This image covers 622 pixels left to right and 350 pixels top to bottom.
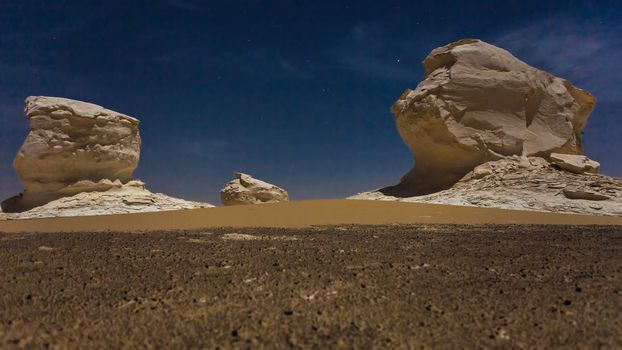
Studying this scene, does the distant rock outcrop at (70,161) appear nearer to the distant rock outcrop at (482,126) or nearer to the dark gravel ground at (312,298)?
the distant rock outcrop at (482,126)

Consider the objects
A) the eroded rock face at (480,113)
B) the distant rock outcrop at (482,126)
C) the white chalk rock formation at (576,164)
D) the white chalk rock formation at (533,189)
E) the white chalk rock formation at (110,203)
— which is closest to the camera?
the white chalk rock formation at (533,189)

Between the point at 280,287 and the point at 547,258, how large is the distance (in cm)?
326

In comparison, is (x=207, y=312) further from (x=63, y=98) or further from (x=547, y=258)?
(x=63, y=98)

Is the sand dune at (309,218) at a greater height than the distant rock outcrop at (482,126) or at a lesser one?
lesser

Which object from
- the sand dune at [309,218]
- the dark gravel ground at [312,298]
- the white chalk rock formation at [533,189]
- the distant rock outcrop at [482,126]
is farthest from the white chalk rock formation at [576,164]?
the dark gravel ground at [312,298]

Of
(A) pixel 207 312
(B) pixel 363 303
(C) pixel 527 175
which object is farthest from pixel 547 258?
(C) pixel 527 175

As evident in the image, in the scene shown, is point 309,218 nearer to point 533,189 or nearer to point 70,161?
point 533,189

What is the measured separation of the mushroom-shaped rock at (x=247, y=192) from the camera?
23031 millimetres

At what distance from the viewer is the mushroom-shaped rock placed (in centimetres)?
2303

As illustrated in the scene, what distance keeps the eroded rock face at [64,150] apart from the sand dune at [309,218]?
10.5 metres

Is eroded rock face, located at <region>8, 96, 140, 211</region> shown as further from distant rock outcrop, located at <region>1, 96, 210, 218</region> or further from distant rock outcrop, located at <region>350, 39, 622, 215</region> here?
distant rock outcrop, located at <region>350, 39, 622, 215</region>

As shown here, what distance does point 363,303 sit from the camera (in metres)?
2.90

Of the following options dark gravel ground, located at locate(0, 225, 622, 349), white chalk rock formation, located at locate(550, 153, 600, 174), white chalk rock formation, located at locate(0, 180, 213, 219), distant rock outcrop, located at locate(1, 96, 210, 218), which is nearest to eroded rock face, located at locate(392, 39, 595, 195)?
white chalk rock formation, located at locate(550, 153, 600, 174)

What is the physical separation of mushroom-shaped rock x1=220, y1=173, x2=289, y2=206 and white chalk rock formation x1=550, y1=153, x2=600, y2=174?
15.3 m
